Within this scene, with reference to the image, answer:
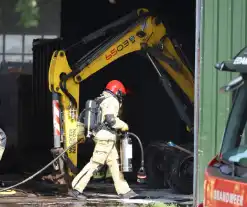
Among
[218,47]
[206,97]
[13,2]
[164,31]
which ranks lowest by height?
[206,97]

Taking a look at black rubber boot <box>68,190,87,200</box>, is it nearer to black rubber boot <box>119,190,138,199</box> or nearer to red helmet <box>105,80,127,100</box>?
black rubber boot <box>119,190,138,199</box>

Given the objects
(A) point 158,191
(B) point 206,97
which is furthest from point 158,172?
(B) point 206,97

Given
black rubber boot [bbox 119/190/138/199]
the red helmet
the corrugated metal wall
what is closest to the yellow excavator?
the red helmet

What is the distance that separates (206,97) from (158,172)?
127 inches

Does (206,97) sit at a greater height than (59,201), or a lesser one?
greater

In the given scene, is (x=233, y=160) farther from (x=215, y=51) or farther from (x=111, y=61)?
(x=111, y=61)

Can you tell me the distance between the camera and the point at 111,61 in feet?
34.4

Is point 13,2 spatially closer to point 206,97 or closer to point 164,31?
point 164,31

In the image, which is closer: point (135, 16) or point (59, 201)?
point (59, 201)

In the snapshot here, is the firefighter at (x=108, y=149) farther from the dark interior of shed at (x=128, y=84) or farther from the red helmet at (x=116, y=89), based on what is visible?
the dark interior of shed at (x=128, y=84)

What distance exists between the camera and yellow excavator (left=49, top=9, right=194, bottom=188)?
1009 centimetres

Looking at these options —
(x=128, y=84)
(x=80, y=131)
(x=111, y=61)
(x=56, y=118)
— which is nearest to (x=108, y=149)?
(x=80, y=131)

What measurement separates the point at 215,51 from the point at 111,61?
9.40 ft

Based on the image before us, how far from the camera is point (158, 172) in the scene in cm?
1094
